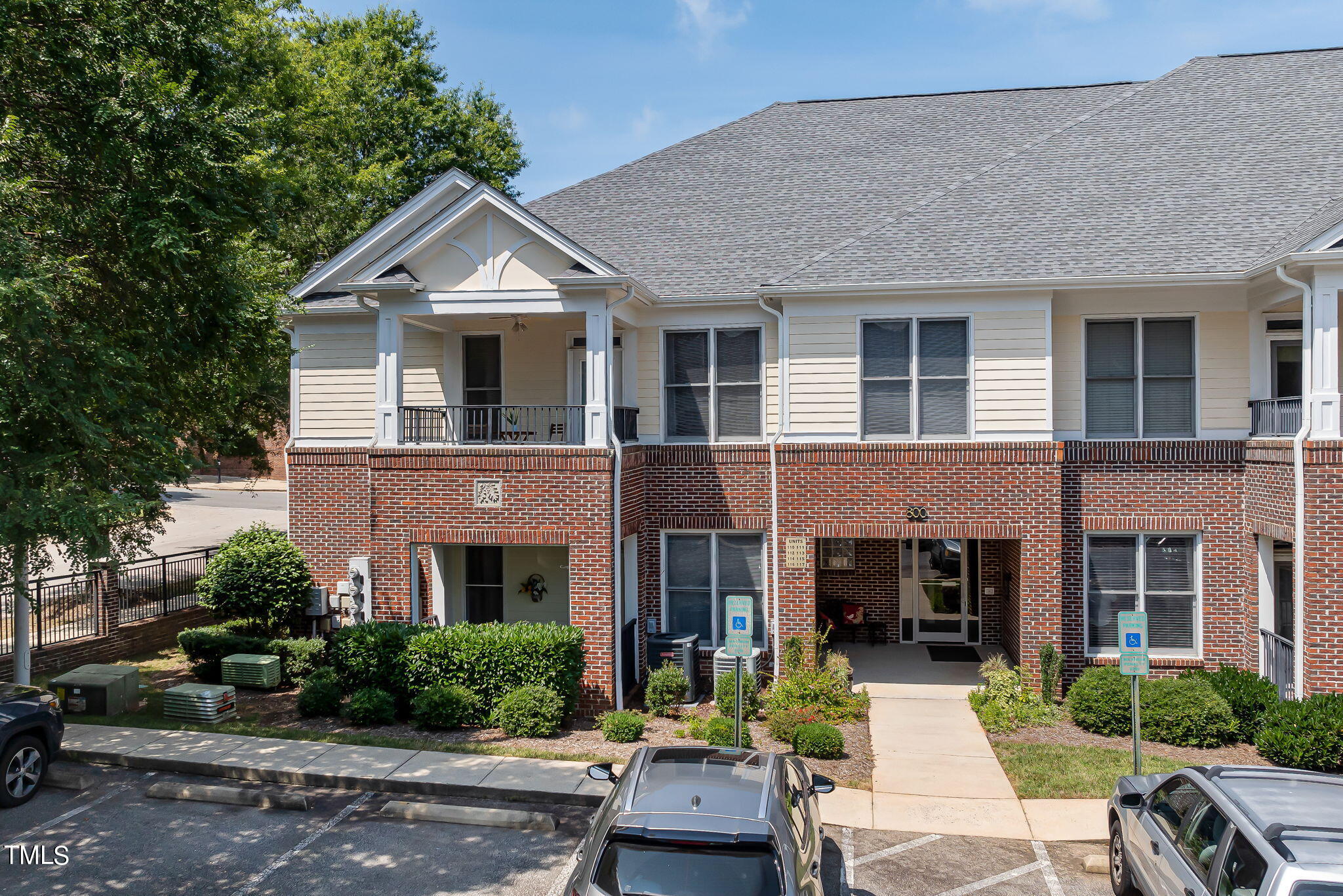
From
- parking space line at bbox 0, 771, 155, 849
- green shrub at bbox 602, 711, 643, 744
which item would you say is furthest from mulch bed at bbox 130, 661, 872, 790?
parking space line at bbox 0, 771, 155, 849

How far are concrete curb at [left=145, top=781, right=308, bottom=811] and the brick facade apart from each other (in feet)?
15.6

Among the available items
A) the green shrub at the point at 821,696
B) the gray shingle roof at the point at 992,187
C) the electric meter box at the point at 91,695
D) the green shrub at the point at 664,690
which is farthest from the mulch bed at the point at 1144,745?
the electric meter box at the point at 91,695

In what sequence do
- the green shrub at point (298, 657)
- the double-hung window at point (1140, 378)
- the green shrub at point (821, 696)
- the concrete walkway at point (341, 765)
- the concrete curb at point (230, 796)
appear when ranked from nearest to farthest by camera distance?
the concrete curb at point (230, 796), the concrete walkway at point (341, 765), the green shrub at point (821, 696), the double-hung window at point (1140, 378), the green shrub at point (298, 657)

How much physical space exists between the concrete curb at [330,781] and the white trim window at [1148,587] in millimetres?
9072

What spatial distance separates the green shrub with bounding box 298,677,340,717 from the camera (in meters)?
13.7

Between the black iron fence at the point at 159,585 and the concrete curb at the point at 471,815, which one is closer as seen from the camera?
the concrete curb at the point at 471,815

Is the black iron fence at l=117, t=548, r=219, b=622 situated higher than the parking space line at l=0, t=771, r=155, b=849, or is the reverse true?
the black iron fence at l=117, t=548, r=219, b=622

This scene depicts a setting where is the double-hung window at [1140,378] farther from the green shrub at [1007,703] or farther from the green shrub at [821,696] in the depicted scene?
the green shrub at [821,696]

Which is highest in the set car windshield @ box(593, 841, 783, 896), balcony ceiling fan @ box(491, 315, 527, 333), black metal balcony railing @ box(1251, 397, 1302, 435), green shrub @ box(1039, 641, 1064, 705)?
balcony ceiling fan @ box(491, 315, 527, 333)

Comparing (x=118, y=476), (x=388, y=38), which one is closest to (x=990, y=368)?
(x=118, y=476)

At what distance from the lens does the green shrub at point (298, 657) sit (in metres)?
15.6

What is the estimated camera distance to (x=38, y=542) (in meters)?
9.91

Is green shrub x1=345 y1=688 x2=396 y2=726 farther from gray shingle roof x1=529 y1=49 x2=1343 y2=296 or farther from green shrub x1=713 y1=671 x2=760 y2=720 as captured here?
gray shingle roof x1=529 y1=49 x2=1343 y2=296

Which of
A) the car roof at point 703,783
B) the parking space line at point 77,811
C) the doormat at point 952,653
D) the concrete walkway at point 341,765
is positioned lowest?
the parking space line at point 77,811
